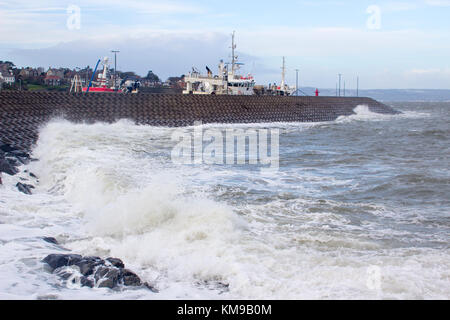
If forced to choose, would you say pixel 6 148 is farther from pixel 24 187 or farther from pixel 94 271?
pixel 94 271

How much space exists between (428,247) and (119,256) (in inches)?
190

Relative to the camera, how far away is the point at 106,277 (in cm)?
622

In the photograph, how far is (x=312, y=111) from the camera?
4838 cm

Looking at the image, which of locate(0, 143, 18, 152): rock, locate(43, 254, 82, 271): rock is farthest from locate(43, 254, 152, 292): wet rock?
locate(0, 143, 18, 152): rock

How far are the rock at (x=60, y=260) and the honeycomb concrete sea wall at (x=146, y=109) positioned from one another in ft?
47.3

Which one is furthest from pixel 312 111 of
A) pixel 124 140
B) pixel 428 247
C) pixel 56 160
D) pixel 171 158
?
pixel 428 247

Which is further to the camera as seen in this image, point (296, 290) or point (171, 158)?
point (171, 158)

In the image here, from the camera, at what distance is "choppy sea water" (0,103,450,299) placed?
6.25m

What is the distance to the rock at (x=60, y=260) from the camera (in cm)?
661

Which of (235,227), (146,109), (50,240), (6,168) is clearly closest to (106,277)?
(50,240)

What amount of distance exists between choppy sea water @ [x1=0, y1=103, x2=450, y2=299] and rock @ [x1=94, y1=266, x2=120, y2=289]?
0.40 ft

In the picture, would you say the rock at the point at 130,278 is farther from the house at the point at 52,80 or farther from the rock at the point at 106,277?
the house at the point at 52,80

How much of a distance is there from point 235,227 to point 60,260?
311 cm
